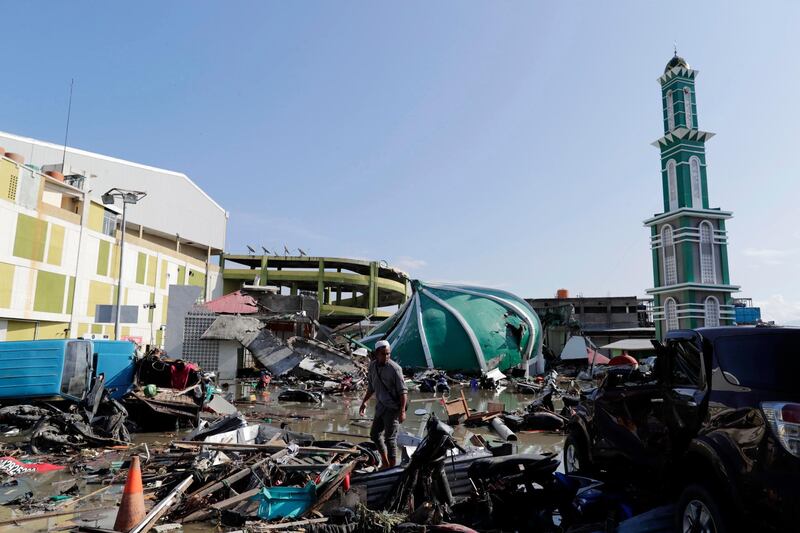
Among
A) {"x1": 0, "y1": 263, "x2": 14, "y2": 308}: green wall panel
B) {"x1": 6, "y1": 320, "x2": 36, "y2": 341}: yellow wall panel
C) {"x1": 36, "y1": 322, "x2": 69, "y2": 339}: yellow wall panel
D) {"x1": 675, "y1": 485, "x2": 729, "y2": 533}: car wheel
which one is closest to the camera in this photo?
{"x1": 675, "y1": 485, "x2": 729, "y2": 533}: car wheel

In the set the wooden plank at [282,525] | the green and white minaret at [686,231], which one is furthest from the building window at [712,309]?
the wooden plank at [282,525]

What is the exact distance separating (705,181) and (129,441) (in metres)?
33.7

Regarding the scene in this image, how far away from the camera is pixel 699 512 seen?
345cm

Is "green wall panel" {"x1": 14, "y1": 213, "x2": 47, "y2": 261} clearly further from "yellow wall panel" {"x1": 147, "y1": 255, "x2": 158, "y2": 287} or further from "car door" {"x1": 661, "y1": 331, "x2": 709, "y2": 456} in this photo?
"car door" {"x1": 661, "y1": 331, "x2": 709, "y2": 456}

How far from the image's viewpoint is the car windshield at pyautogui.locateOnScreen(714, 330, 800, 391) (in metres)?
3.30

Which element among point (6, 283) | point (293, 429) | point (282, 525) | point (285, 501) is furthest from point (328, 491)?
point (6, 283)

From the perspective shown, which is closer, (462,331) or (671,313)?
(671,313)

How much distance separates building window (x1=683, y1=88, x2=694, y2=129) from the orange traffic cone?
114 feet

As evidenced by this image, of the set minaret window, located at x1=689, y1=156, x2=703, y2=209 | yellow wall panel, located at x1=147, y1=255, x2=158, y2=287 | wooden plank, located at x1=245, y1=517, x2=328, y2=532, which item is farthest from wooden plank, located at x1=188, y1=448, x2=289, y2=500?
yellow wall panel, located at x1=147, y1=255, x2=158, y2=287

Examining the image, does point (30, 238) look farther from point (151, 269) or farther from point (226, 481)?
point (226, 481)

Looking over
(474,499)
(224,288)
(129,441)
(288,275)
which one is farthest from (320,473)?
(224,288)

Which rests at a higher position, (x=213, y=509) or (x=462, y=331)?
(x=462, y=331)

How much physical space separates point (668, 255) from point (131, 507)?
1288 inches

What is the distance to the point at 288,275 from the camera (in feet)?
187
